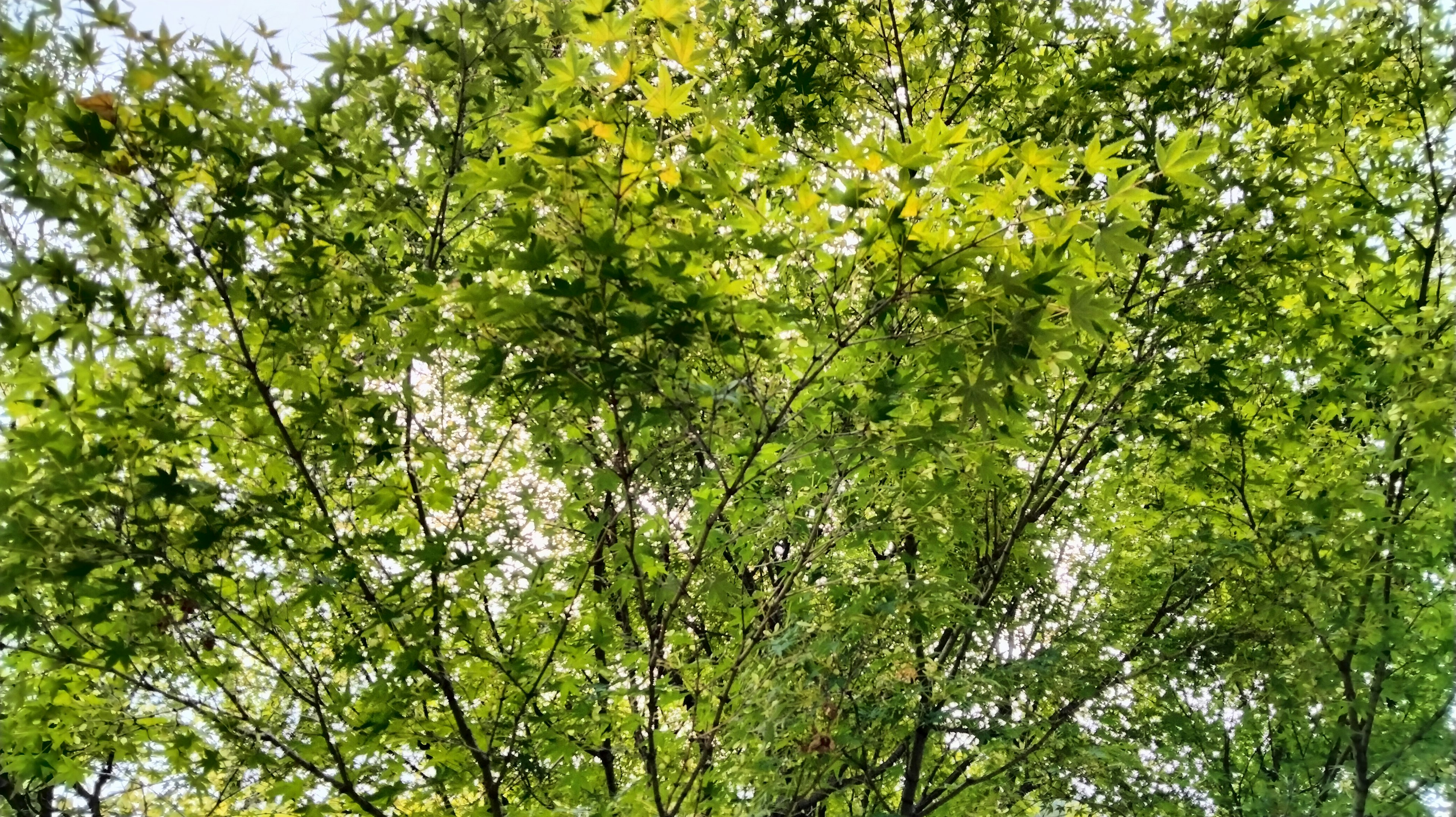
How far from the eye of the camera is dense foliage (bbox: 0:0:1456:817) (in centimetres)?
179

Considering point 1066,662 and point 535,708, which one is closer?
point 535,708

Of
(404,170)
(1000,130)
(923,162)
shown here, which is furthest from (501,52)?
(1000,130)

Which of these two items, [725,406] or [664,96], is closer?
[664,96]

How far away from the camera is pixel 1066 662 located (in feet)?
10.9

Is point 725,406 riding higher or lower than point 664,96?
lower

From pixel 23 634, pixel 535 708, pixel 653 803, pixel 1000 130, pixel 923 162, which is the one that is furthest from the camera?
pixel 1000 130

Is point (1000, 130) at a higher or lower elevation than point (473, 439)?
higher

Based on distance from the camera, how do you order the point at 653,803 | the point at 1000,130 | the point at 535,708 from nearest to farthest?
the point at 653,803
the point at 535,708
the point at 1000,130

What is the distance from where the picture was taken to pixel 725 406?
79.5 inches

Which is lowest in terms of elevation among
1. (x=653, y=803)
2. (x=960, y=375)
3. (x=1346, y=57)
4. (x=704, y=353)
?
(x=653, y=803)

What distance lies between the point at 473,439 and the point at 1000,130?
2496 mm

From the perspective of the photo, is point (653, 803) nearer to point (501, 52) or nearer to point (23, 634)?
point (23, 634)

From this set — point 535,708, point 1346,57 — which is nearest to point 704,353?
point 535,708

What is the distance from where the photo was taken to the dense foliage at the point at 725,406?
1.79 meters
